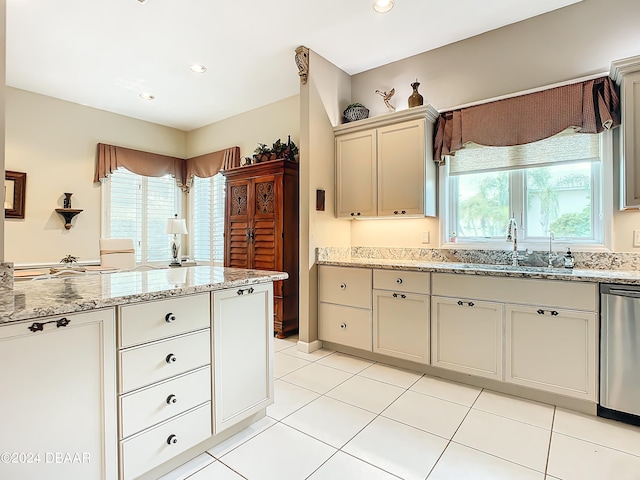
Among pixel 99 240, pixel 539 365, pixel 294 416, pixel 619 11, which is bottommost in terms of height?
pixel 294 416

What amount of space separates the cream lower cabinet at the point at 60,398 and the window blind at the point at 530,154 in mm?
3104

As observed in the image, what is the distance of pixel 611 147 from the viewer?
103 inches

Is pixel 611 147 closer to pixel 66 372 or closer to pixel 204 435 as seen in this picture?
pixel 204 435

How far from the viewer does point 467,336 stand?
2.63m

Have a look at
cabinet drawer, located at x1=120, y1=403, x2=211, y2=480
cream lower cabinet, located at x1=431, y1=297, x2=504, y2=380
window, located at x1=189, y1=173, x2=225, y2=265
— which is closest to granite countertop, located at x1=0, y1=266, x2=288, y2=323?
cabinet drawer, located at x1=120, y1=403, x2=211, y2=480

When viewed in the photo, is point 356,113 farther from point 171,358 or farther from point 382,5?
point 171,358

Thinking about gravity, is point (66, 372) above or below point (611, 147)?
below

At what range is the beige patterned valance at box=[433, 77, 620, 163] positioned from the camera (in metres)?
2.55

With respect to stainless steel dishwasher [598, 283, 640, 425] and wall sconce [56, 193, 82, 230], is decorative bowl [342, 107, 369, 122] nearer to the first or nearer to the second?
stainless steel dishwasher [598, 283, 640, 425]

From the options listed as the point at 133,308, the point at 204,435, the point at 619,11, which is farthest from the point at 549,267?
the point at 133,308

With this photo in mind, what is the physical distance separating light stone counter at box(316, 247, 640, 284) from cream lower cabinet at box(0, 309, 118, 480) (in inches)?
87.2

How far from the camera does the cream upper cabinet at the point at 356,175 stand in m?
3.47

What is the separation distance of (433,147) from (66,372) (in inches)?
125

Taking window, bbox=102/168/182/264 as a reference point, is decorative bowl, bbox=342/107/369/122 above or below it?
above
